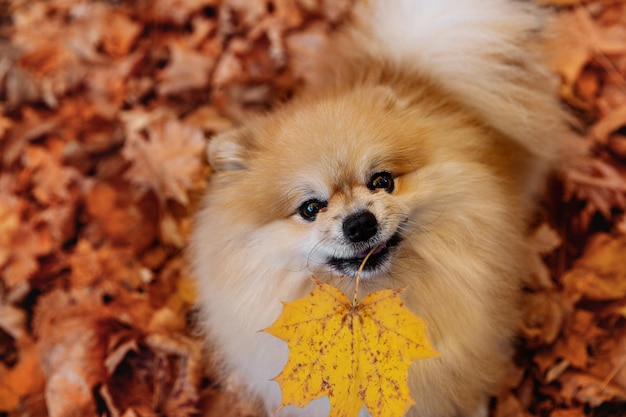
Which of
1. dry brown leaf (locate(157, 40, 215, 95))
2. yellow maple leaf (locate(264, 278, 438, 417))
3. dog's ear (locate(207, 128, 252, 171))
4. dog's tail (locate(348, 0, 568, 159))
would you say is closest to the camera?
yellow maple leaf (locate(264, 278, 438, 417))

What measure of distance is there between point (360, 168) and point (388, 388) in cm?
60


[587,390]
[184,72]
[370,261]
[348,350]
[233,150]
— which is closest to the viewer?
[348,350]

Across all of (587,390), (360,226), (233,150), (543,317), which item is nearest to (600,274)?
(543,317)

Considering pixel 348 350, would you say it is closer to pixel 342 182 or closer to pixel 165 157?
pixel 342 182

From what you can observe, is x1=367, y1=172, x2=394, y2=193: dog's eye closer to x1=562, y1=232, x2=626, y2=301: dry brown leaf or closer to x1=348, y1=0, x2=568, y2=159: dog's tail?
x1=348, y1=0, x2=568, y2=159: dog's tail

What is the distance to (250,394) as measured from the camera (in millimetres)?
1999

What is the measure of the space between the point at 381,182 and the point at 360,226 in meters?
0.19

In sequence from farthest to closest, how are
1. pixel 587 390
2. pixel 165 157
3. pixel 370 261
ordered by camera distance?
pixel 165 157 → pixel 587 390 → pixel 370 261

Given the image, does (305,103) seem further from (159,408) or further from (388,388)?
(159,408)

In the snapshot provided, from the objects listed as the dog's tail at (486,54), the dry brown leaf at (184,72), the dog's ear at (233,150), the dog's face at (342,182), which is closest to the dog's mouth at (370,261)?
the dog's face at (342,182)

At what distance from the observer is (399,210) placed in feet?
5.03

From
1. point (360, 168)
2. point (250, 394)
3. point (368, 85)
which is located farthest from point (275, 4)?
point (250, 394)

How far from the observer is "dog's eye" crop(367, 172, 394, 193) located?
1587 mm

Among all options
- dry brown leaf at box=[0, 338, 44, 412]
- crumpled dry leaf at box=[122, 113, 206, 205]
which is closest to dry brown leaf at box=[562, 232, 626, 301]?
crumpled dry leaf at box=[122, 113, 206, 205]
